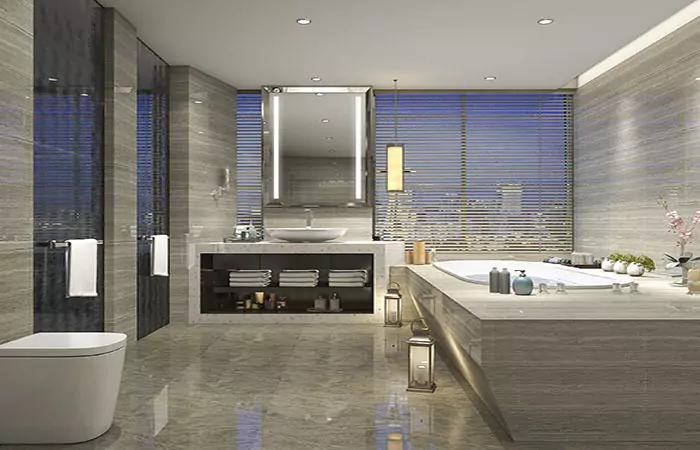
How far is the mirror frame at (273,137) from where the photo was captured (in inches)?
249

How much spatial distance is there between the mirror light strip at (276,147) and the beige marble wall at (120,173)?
5.97ft

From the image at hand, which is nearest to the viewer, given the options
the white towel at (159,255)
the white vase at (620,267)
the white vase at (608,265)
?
the white vase at (620,267)

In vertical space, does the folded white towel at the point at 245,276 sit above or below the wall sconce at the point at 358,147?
below

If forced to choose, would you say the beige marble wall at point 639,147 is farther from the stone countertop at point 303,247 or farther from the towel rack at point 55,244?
the towel rack at point 55,244

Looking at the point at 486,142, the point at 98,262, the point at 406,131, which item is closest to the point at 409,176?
the point at 406,131

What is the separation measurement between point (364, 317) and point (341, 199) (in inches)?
49.0

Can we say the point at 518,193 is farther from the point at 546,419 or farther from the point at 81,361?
the point at 81,361

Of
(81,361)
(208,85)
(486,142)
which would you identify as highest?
(208,85)

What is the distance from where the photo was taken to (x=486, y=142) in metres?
6.61

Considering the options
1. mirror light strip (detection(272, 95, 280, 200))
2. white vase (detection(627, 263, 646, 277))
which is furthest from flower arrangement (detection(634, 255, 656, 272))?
mirror light strip (detection(272, 95, 280, 200))

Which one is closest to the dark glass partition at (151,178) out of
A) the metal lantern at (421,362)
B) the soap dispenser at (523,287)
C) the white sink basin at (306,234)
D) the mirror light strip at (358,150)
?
the white sink basin at (306,234)

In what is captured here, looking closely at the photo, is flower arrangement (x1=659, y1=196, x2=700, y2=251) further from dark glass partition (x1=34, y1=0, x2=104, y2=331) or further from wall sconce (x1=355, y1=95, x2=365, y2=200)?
dark glass partition (x1=34, y1=0, x2=104, y2=331)

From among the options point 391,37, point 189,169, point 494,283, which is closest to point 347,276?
point 189,169

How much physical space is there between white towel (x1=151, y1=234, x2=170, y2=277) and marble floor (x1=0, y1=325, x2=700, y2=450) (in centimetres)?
54
